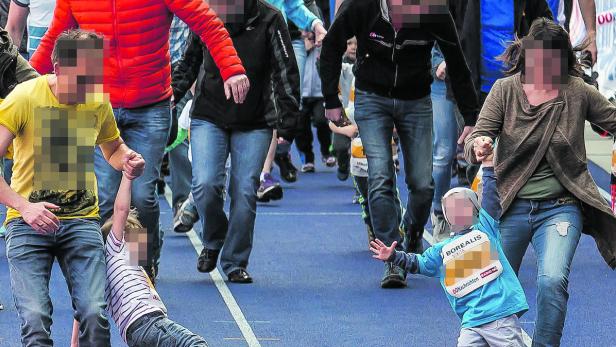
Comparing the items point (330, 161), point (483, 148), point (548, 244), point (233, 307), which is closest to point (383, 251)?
point (483, 148)

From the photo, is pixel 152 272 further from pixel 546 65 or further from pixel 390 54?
pixel 546 65

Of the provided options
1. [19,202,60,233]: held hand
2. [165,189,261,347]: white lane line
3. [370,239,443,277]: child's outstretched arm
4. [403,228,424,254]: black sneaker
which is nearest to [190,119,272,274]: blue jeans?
[165,189,261,347]: white lane line

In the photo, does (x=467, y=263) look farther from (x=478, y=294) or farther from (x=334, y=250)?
(x=334, y=250)

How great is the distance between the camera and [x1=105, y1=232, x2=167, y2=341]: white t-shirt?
757cm

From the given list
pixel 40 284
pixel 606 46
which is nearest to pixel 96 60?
pixel 40 284

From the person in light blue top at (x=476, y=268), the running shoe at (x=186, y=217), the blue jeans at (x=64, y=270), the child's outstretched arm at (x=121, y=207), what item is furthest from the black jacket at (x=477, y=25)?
the blue jeans at (x=64, y=270)

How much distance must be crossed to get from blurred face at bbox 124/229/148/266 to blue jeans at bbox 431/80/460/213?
4.68 m

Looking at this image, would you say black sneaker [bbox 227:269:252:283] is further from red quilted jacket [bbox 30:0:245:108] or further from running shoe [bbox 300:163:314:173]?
running shoe [bbox 300:163:314:173]

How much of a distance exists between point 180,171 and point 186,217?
0.67 metres

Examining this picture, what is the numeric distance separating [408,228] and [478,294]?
3708 mm

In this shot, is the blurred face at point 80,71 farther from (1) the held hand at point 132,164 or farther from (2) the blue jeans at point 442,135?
(2) the blue jeans at point 442,135

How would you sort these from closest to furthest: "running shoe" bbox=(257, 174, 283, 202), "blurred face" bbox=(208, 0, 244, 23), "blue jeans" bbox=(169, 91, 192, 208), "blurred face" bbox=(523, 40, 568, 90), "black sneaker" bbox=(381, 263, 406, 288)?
"blurred face" bbox=(523, 40, 568, 90), "blurred face" bbox=(208, 0, 244, 23), "black sneaker" bbox=(381, 263, 406, 288), "blue jeans" bbox=(169, 91, 192, 208), "running shoe" bbox=(257, 174, 283, 202)

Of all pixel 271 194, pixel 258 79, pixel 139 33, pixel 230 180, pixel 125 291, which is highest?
pixel 139 33

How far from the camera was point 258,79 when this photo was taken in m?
10.5
